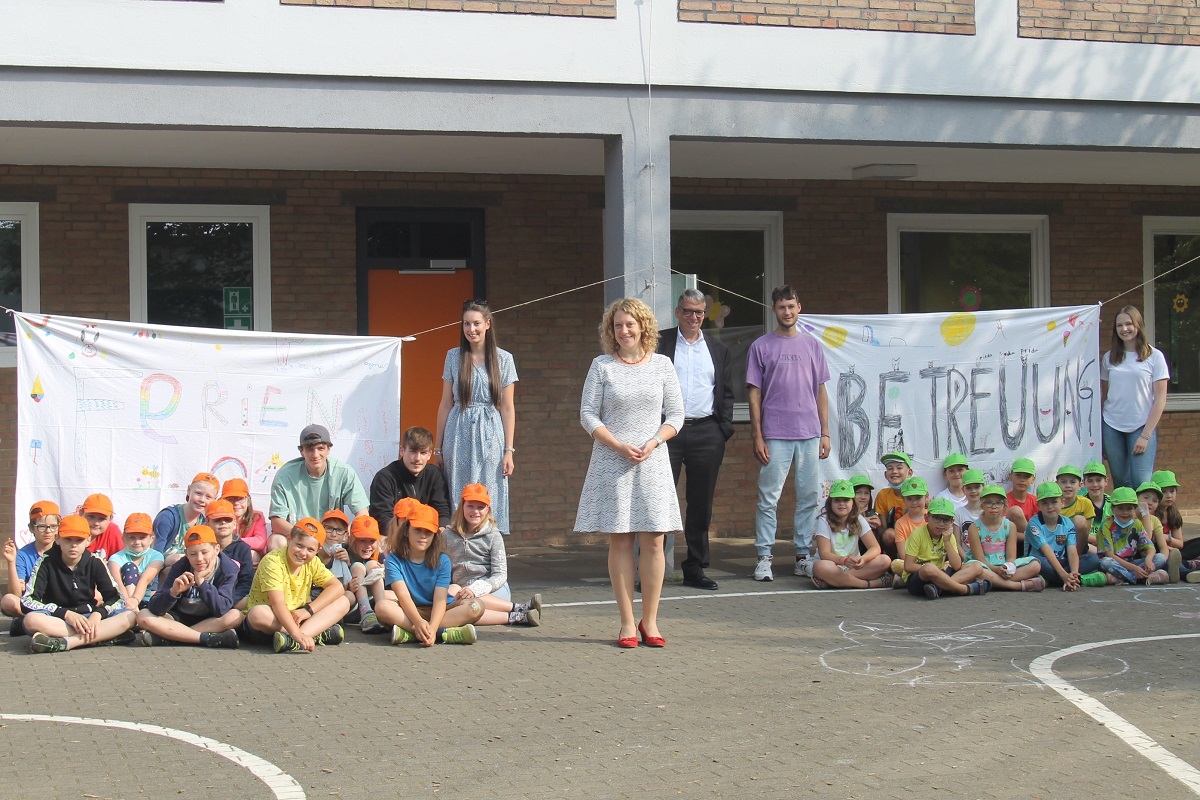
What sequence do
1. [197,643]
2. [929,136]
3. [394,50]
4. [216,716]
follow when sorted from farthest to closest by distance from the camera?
[929,136], [394,50], [197,643], [216,716]

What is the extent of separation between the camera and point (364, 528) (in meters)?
7.96

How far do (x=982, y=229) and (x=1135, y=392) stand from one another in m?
3.36

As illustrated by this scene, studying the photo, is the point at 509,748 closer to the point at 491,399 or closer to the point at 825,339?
the point at 491,399

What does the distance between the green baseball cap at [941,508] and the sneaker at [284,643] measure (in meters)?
4.20

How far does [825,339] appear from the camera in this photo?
10406 millimetres

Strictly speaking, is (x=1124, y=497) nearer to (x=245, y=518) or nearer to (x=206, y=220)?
(x=245, y=518)

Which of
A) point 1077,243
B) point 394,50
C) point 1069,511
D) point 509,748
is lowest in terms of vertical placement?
point 509,748

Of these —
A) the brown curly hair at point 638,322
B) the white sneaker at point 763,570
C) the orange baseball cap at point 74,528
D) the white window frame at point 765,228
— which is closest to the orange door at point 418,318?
the white window frame at point 765,228

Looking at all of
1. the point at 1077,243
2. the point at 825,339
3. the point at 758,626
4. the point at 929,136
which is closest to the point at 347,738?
the point at 758,626

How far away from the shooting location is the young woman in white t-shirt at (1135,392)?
34.1 ft

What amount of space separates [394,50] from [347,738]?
5360 mm

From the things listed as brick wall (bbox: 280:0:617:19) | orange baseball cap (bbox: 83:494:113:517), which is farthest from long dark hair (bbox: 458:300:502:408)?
orange baseball cap (bbox: 83:494:113:517)

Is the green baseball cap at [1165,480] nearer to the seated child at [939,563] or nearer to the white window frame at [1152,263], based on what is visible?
the seated child at [939,563]

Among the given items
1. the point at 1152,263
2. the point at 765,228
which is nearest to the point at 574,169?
the point at 765,228
